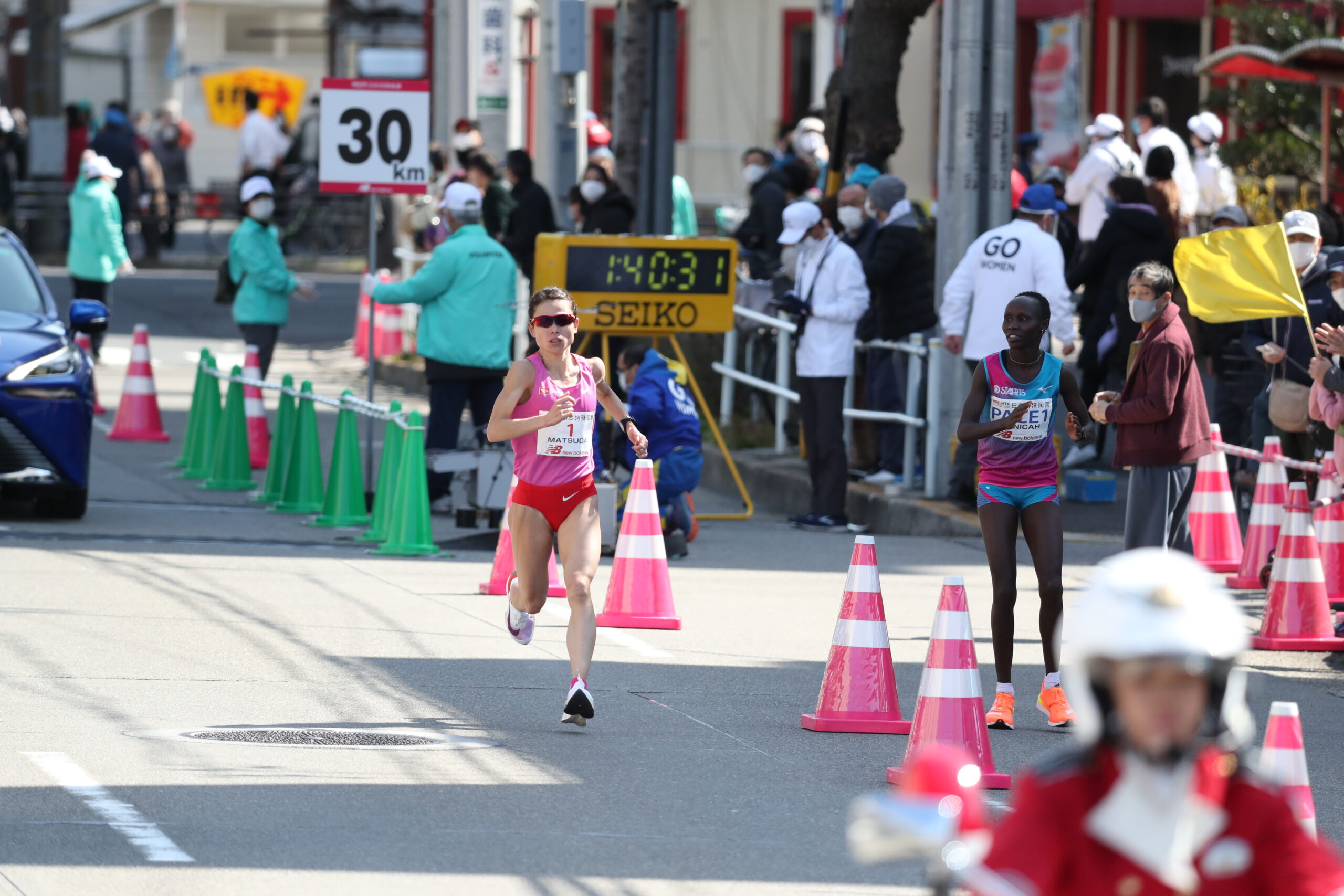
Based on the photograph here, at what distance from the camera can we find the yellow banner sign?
5212cm

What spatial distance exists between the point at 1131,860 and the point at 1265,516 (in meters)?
9.16

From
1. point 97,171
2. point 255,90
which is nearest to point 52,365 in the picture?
point 97,171

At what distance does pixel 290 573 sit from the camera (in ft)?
38.8

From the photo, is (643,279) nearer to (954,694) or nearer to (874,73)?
(874,73)

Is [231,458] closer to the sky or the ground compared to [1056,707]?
closer to the sky

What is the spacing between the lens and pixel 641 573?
1075 cm

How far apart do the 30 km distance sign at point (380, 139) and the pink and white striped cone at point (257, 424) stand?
6.66ft

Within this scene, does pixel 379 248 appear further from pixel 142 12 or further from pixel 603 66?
pixel 142 12

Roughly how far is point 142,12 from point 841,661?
1961 inches

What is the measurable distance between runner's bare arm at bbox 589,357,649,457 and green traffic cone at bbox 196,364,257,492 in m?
6.95

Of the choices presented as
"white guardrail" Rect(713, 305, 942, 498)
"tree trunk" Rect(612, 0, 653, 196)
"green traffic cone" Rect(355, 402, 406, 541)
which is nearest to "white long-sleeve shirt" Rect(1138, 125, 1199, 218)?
"white guardrail" Rect(713, 305, 942, 498)

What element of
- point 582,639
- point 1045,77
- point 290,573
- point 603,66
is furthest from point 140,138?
point 582,639

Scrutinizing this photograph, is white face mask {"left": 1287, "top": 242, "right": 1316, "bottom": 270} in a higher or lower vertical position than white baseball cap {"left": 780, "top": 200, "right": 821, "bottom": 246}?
lower

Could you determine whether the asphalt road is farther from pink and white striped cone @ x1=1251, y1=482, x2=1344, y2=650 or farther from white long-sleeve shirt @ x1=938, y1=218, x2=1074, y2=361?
white long-sleeve shirt @ x1=938, y1=218, x2=1074, y2=361
